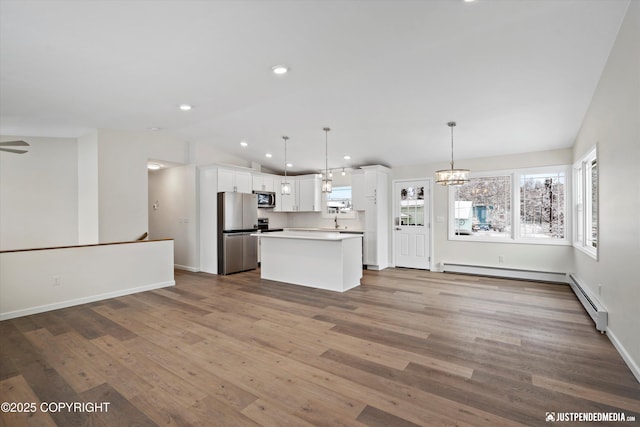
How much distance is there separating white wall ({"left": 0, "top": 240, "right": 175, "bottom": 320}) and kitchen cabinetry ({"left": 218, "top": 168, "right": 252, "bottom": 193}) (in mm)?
1710

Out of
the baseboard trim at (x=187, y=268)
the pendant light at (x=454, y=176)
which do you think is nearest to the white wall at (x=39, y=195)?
the baseboard trim at (x=187, y=268)

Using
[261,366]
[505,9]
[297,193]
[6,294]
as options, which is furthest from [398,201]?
[6,294]

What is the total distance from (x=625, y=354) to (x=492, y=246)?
11.9 feet

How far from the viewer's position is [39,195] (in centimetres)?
555

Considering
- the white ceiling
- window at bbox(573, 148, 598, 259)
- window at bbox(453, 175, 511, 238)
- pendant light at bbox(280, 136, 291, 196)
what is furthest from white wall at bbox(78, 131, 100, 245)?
window at bbox(573, 148, 598, 259)

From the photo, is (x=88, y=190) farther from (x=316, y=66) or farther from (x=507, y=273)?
(x=507, y=273)

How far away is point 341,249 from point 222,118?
122 inches

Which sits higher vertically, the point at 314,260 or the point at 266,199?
the point at 266,199

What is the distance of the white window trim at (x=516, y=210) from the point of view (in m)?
5.43

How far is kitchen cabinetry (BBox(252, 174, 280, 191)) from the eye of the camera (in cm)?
741

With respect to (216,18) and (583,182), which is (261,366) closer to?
(216,18)

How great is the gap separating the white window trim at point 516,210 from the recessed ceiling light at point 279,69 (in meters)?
4.54

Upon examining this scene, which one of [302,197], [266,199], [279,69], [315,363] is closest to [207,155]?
[266,199]

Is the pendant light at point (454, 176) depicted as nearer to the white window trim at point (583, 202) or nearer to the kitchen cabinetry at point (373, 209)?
the white window trim at point (583, 202)
